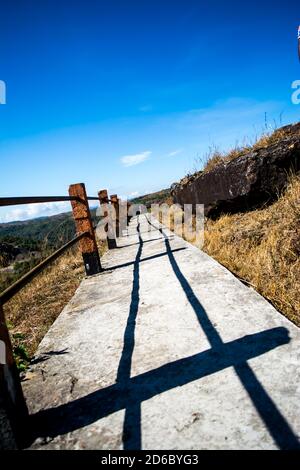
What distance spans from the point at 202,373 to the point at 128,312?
99cm

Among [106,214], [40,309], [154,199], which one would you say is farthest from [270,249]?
[154,199]

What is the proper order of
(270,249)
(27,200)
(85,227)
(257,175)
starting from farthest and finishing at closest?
(257,175), (85,227), (270,249), (27,200)

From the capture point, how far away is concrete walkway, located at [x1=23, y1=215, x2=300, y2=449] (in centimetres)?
116

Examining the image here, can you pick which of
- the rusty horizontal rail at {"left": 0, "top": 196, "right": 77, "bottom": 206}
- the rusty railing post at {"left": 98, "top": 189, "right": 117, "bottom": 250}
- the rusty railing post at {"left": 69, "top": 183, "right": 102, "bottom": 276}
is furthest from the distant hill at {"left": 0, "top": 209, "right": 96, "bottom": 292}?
the rusty horizontal rail at {"left": 0, "top": 196, "right": 77, "bottom": 206}

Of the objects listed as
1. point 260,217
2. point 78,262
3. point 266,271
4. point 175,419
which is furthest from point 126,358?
point 78,262

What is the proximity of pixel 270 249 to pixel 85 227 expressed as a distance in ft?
6.99

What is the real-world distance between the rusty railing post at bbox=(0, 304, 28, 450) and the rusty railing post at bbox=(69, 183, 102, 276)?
2.68 meters

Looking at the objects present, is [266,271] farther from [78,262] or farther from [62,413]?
[78,262]

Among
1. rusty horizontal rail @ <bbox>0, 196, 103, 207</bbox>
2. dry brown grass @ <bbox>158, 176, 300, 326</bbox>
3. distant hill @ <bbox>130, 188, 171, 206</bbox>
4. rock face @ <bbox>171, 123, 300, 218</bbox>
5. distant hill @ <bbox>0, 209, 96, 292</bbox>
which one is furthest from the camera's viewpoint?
distant hill @ <bbox>130, 188, 171, 206</bbox>

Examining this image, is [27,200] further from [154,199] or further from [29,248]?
[154,199]

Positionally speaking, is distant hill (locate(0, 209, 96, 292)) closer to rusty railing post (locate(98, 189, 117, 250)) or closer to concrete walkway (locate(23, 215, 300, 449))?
rusty railing post (locate(98, 189, 117, 250))

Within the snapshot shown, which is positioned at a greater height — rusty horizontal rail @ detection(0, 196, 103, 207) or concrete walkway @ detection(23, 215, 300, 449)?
rusty horizontal rail @ detection(0, 196, 103, 207)

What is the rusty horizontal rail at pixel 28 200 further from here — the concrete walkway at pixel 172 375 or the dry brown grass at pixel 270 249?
the dry brown grass at pixel 270 249

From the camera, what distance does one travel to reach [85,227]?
3.93m
